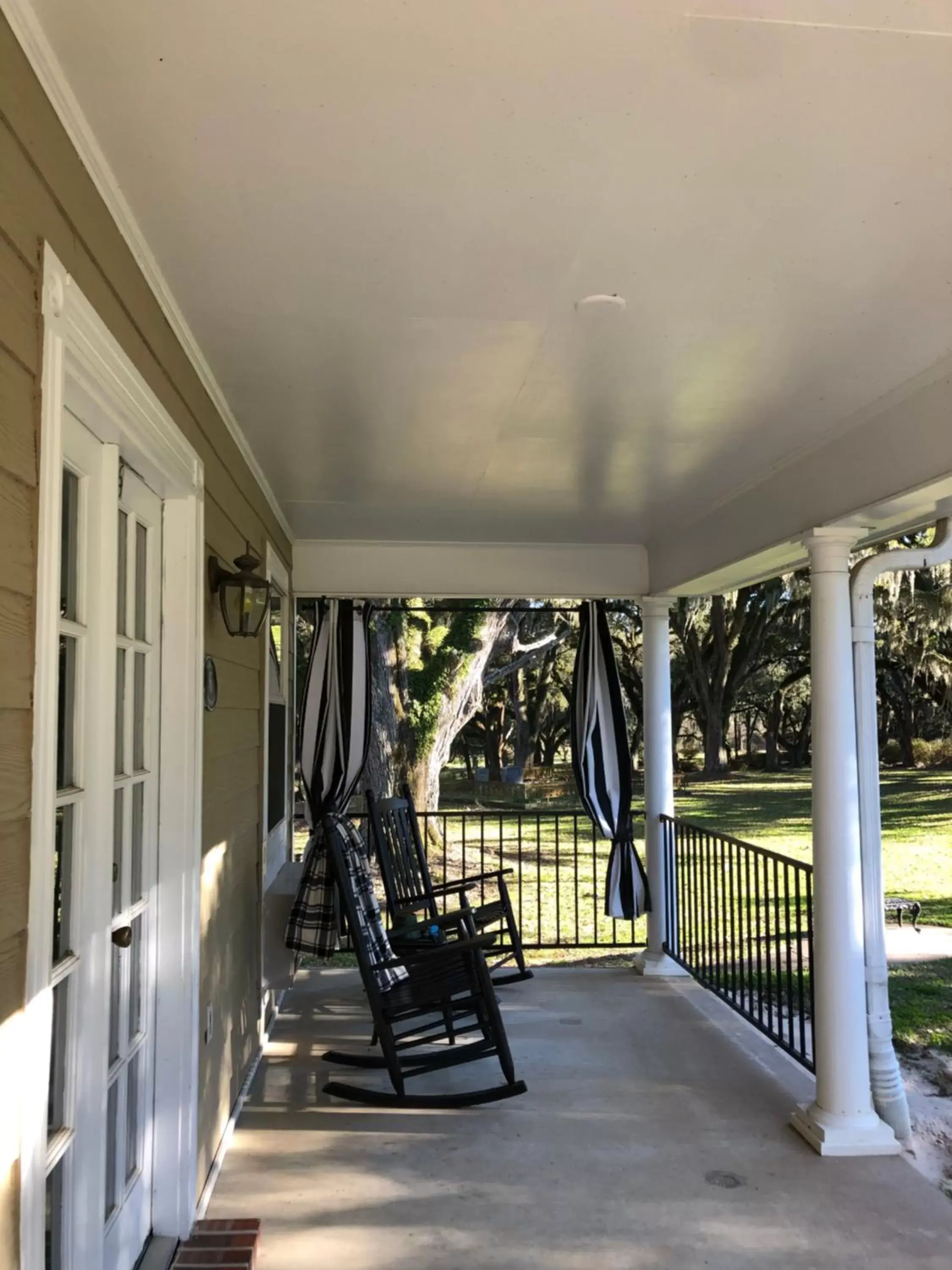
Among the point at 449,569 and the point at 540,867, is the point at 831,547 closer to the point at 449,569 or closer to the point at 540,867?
the point at 449,569

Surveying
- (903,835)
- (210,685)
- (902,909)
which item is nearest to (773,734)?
(903,835)

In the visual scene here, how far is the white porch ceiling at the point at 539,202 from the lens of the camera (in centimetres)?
123

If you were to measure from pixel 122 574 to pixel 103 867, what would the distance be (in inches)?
25.4

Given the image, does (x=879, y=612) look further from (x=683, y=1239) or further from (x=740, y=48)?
(x=740, y=48)

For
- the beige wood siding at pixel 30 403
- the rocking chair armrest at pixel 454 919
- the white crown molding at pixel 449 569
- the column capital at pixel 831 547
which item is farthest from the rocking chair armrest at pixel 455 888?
the column capital at pixel 831 547

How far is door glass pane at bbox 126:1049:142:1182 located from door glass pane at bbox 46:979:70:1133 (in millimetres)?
502

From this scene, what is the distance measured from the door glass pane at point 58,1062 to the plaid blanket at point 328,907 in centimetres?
180

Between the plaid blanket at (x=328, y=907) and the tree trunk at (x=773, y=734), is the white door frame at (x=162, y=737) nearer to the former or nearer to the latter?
the plaid blanket at (x=328, y=907)

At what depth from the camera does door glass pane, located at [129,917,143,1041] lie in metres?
2.10

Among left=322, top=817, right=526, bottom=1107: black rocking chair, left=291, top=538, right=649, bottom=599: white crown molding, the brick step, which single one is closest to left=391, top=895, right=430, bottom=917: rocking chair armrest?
left=322, top=817, right=526, bottom=1107: black rocking chair

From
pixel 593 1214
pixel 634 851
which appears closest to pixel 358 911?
pixel 593 1214

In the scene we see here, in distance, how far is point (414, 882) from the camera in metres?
4.59

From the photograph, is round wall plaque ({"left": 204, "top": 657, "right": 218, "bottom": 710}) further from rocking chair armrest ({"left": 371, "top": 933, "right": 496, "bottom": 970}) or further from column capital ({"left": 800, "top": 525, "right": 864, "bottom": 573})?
column capital ({"left": 800, "top": 525, "right": 864, "bottom": 573})

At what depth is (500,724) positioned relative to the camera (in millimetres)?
19234
